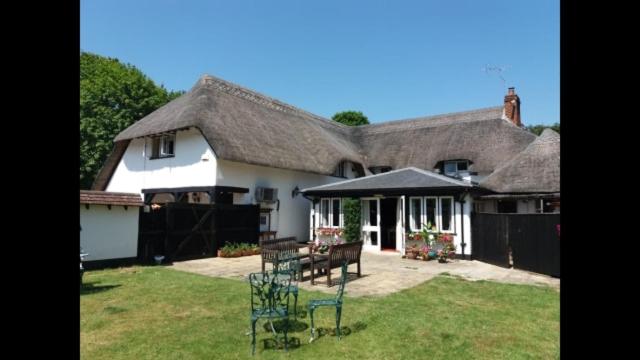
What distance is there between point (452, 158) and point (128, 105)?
25213 millimetres

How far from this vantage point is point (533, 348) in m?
5.43

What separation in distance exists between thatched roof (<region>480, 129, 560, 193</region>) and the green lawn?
30.4 ft

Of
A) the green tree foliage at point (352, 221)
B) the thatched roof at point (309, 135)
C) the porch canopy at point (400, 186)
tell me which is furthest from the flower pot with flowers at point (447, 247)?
the thatched roof at point (309, 135)

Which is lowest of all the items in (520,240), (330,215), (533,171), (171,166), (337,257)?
(337,257)

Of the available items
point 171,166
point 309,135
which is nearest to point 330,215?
point 309,135

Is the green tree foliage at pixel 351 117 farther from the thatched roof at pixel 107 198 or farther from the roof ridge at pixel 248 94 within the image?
the thatched roof at pixel 107 198

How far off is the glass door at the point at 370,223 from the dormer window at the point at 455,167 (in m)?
7.91

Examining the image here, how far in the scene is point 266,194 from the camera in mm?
18406

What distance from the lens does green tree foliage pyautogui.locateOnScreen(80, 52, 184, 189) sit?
28859 millimetres

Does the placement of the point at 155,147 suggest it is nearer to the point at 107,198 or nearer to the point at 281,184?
the point at 281,184

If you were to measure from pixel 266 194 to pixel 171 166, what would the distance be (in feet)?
15.2

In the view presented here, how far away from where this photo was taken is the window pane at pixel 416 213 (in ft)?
52.0

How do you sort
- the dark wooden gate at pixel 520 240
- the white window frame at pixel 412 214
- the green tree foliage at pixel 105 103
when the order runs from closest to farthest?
the dark wooden gate at pixel 520 240, the white window frame at pixel 412 214, the green tree foliage at pixel 105 103
